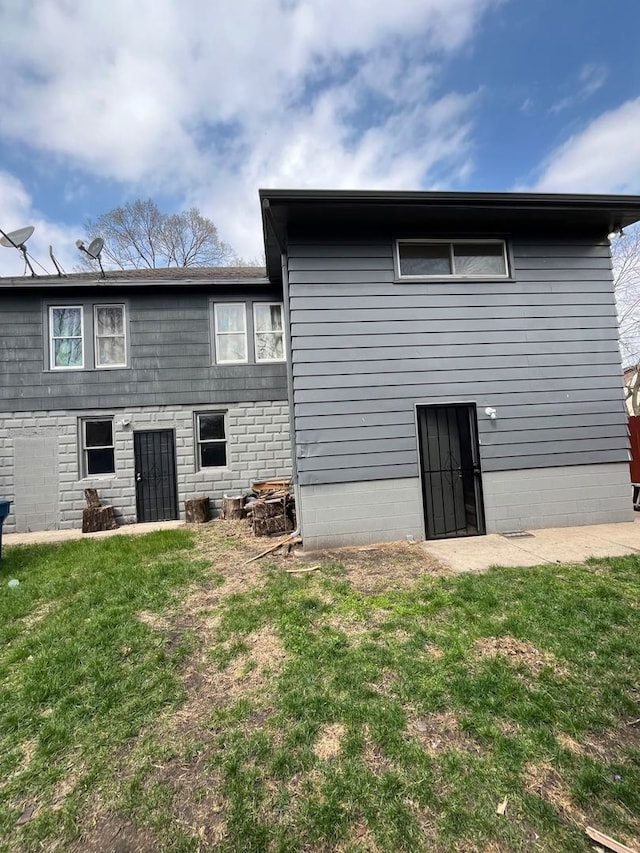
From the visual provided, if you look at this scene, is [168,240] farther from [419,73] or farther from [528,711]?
[528,711]

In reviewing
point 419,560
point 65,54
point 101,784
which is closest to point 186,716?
point 101,784

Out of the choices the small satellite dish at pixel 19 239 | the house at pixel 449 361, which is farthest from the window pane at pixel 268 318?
the small satellite dish at pixel 19 239

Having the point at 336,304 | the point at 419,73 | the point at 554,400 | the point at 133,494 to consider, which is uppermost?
the point at 419,73

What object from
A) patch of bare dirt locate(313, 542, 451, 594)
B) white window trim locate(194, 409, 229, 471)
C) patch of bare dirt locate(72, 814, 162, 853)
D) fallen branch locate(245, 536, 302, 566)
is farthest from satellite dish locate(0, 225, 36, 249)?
patch of bare dirt locate(72, 814, 162, 853)

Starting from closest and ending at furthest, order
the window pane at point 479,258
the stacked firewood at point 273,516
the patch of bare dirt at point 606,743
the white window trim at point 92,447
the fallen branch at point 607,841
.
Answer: the fallen branch at point 607,841, the patch of bare dirt at point 606,743, the window pane at point 479,258, the stacked firewood at point 273,516, the white window trim at point 92,447

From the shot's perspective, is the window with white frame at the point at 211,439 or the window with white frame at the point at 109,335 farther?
the window with white frame at the point at 211,439

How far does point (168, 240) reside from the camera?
17406mm

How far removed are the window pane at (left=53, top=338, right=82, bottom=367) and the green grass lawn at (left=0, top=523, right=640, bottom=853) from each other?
534 cm

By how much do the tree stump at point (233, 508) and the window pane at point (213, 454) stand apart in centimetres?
91

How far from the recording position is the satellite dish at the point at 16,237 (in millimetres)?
8164

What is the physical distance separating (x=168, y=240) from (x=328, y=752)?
1983 cm

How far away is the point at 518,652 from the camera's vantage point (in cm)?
257

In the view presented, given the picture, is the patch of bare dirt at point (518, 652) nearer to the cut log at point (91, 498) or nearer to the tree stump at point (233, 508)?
the tree stump at point (233, 508)

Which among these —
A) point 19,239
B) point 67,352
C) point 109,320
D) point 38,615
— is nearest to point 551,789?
point 38,615
